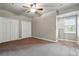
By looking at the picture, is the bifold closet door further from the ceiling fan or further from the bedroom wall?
the ceiling fan

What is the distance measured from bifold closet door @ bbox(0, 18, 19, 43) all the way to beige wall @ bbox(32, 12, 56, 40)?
1.01ft

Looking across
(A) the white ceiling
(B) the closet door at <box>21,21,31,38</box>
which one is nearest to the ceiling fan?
(A) the white ceiling

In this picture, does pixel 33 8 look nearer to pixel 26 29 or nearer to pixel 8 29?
pixel 26 29

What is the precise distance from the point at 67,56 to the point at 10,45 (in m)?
0.97

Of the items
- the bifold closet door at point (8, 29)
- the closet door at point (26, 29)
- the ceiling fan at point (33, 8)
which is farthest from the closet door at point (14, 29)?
the ceiling fan at point (33, 8)

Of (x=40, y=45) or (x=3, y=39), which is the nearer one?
(x=3, y=39)

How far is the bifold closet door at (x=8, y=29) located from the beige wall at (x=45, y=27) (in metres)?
0.31

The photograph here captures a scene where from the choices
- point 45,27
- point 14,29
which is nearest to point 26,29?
point 14,29

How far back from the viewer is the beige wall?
1.72m

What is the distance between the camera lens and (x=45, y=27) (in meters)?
1.75

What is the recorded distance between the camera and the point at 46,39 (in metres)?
1.72

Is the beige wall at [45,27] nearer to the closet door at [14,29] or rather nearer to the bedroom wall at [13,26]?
the bedroom wall at [13,26]

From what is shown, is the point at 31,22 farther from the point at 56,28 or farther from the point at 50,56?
the point at 50,56

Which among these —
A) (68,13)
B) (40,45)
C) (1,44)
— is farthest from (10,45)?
(68,13)
